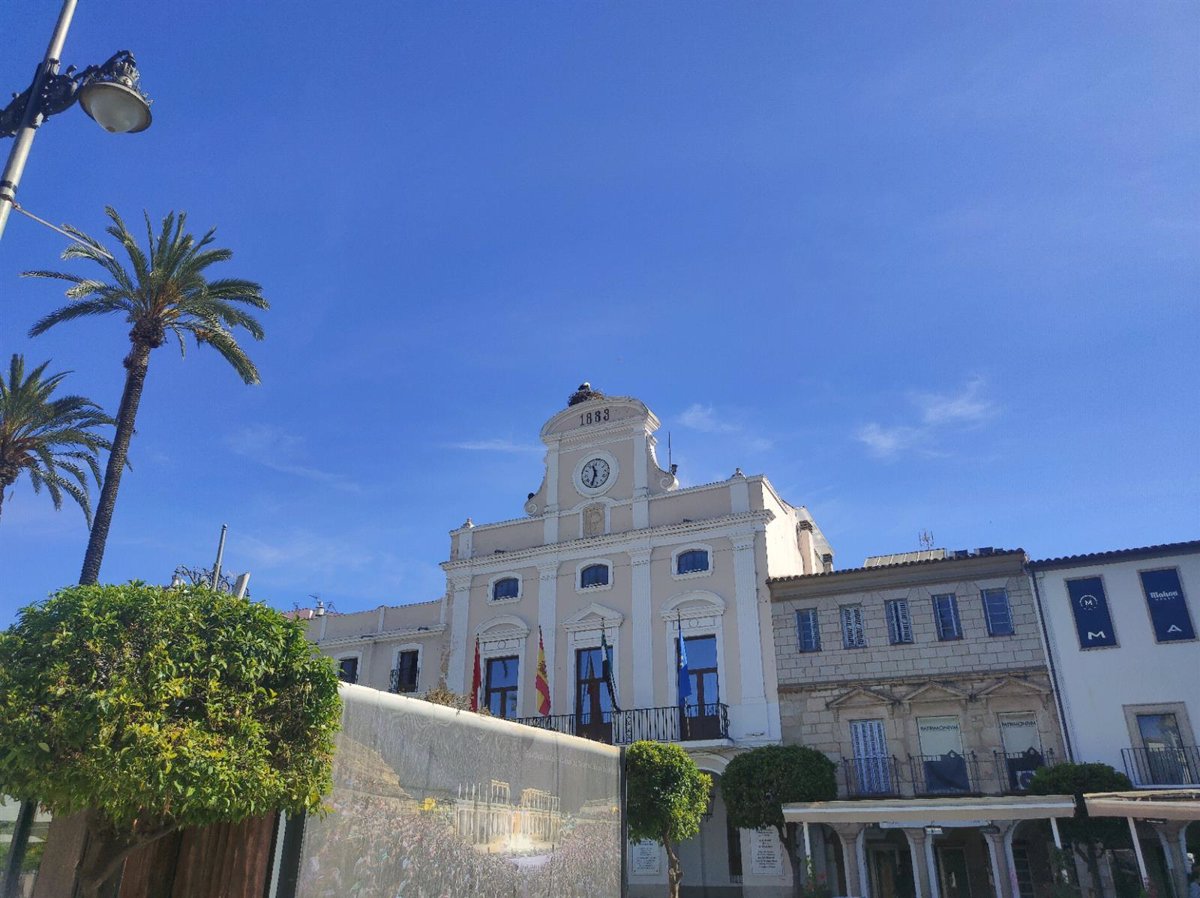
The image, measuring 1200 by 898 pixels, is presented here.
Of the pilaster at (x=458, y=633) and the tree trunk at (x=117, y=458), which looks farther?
the pilaster at (x=458, y=633)

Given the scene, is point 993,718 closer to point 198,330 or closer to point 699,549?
point 699,549

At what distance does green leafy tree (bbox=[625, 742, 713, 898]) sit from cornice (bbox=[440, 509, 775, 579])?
9.22m

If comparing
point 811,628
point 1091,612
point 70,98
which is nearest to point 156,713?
point 70,98

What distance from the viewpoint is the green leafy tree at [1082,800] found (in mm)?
19016

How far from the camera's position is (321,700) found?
402 inches

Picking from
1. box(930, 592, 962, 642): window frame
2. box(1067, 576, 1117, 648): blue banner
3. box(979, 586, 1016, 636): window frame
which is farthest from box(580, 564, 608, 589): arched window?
box(1067, 576, 1117, 648): blue banner

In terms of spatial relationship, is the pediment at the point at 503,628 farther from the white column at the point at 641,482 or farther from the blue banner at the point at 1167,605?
the blue banner at the point at 1167,605

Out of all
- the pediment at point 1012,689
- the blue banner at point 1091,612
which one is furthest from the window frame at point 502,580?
the blue banner at point 1091,612

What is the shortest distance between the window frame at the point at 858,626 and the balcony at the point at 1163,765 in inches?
258

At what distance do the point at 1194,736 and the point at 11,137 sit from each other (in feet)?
81.6

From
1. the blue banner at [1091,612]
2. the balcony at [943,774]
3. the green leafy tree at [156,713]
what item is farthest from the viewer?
the blue banner at [1091,612]

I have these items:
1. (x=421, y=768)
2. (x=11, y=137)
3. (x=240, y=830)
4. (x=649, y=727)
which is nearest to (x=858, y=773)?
(x=649, y=727)

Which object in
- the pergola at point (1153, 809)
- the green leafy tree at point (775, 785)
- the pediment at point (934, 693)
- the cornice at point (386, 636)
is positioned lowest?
the pergola at point (1153, 809)

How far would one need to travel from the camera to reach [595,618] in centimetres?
2883
